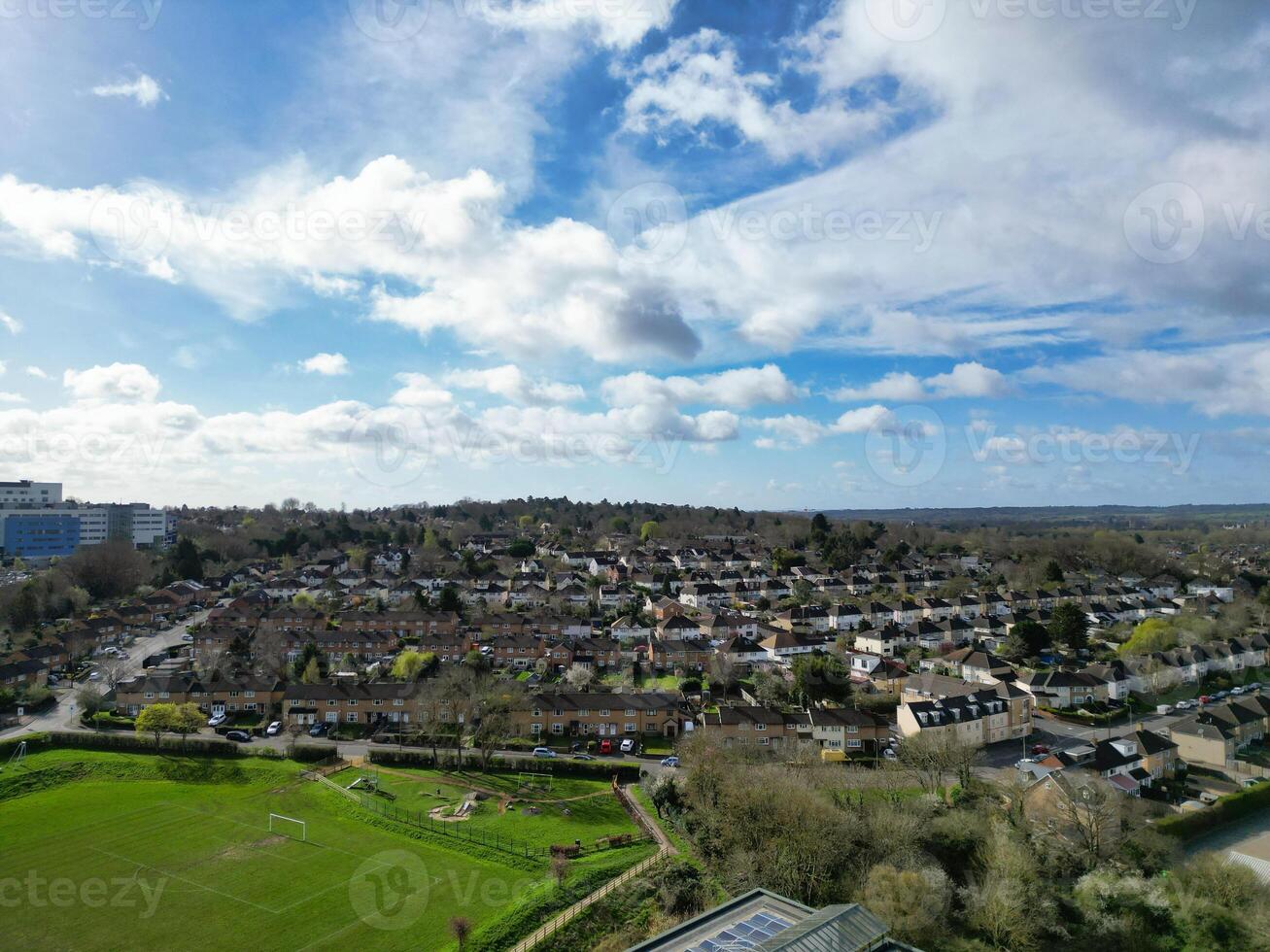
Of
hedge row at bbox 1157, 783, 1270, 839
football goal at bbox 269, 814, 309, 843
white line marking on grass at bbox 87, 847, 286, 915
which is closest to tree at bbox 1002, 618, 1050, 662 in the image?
hedge row at bbox 1157, 783, 1270, 839

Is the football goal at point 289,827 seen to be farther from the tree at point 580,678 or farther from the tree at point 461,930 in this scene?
the tree at point 580,678

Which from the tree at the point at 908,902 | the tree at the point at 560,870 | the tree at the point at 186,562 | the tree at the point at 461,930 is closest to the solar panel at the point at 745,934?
the tree at the point at 908,902

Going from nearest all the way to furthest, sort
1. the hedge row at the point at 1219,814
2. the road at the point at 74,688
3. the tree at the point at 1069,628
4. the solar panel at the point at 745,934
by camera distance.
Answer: the solar panel at the point at 745,934, the hedge row at the point at 1219,814, the road at the point at 74,688, the tree at the point at 1069,628

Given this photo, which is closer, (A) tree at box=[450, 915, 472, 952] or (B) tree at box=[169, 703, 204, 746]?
(A) tree at box=[450, 915, 472, 952]

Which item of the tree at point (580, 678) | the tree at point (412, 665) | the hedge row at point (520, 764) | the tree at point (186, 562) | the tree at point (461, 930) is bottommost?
the hedge row at point (520, 764)

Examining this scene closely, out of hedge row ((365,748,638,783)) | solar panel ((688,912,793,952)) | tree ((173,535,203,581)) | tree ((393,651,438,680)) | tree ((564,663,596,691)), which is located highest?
tree ((173,535,203,581))

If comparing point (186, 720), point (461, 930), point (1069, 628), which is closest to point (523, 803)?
point (461, 930)

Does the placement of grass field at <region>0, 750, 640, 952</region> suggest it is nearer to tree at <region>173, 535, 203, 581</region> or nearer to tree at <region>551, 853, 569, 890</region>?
tree at <region>551, 853, 569, 890</region>
